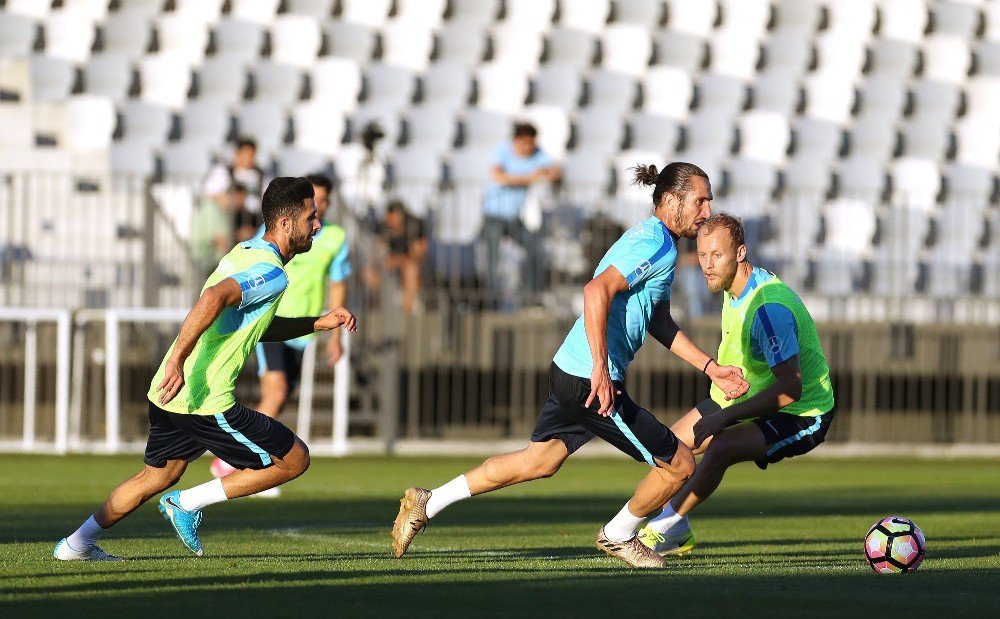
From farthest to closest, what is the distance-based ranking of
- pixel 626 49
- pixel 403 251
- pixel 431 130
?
pixel 626 49, pixel 431 130, pixel 403 251

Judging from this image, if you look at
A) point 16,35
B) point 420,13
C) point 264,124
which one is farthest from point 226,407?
point 420,13

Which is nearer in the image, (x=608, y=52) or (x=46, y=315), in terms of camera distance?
(x=46, y=315)

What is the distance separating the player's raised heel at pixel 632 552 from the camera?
739 centimetres

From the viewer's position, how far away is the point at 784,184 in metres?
22.0

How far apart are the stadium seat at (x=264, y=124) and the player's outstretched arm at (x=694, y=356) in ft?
44.1

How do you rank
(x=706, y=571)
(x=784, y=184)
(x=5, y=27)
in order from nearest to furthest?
(x=706, y=571) → (x=5, y=27) → (x=784, y=184)

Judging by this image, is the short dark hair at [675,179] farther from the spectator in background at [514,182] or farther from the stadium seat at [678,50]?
the stadium seat at [678,50]

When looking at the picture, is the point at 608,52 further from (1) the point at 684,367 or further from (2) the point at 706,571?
(2) the point at 706,571

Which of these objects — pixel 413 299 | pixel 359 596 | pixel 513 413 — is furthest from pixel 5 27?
pixel 359 596

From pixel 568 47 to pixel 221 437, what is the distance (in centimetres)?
1577

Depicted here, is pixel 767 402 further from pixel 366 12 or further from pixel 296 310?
pixel 366 12

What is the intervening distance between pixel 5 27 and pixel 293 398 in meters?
6.41

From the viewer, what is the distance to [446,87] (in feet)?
71.0

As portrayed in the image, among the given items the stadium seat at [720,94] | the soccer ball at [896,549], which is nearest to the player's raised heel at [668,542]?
the soccer ball at [896,549]
